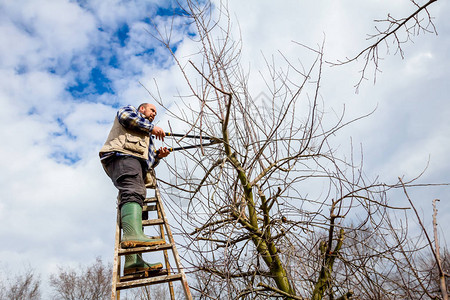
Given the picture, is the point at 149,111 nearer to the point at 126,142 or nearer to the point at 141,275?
the point at 126,142

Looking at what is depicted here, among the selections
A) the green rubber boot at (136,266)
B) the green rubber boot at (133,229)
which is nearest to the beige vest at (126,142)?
the green rubber boot at (133,229)

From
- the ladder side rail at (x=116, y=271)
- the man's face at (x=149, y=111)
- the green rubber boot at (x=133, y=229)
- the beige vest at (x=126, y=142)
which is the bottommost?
the ladder side rail at (x=116, y=271)

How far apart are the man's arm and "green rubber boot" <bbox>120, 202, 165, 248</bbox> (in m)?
0.82

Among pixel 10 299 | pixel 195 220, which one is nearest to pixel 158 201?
pixel 195 220

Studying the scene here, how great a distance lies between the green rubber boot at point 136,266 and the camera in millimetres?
2963

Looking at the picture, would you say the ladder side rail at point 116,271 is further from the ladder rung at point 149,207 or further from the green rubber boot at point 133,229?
the ladder rung at point 149,207

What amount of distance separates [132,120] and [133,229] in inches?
44.3

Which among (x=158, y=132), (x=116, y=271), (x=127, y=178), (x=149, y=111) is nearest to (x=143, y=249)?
(x=116, y=271)

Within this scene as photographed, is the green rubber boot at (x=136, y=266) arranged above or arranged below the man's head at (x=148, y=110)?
below

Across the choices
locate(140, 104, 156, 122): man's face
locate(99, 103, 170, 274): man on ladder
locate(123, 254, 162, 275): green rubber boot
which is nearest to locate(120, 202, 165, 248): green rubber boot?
locate(99, 103, 170, 274): man on ladder

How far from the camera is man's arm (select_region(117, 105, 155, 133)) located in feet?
11.3

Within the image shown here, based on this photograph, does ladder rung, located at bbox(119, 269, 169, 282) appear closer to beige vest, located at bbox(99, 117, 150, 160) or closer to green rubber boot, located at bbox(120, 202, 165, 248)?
green rubber boot, located at bbox(120, 202, 165, 248)

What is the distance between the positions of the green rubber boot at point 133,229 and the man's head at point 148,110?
114 centimetres

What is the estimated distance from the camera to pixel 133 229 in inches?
117
